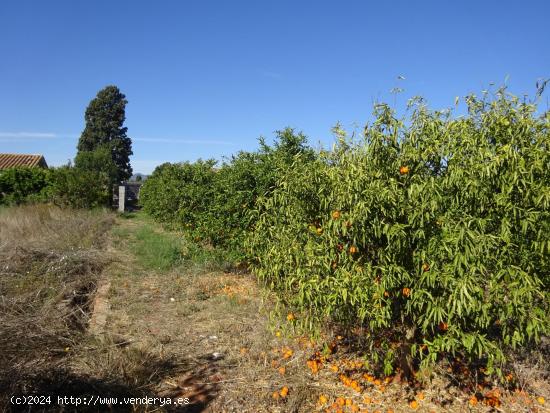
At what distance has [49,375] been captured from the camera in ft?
10.2

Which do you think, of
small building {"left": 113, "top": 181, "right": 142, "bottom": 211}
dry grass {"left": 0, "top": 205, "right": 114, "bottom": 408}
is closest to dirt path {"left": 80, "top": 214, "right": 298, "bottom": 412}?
dry grass {"left": 0, "top": 205, "right": 114, "bottom": 408}

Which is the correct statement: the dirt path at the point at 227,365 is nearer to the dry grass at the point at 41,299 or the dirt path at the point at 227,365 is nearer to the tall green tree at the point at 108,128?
the dry grass at the point at 41,299

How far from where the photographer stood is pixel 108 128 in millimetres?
43969

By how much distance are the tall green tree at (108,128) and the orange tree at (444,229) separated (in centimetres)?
4300

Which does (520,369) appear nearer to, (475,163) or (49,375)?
(475,163)

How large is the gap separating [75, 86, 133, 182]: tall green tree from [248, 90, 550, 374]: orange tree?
43.0m

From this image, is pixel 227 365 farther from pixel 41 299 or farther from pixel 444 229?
pixel 41 299

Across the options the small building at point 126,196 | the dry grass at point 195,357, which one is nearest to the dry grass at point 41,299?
the dry grass at point 195,357

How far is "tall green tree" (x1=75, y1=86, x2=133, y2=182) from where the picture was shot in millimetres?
43375

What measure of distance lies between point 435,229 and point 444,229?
0.17m

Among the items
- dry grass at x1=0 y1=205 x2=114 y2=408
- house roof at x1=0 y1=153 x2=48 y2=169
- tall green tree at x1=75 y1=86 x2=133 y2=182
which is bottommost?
dry grass at x1=0 y1=205 x2=114 y2=408

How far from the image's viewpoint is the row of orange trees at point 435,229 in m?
2.58

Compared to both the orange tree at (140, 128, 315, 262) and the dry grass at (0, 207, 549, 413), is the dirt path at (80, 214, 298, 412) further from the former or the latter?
the orange tree at (140, 128, 315, 262)

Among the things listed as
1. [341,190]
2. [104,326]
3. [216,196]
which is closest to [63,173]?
A: [216,196]
